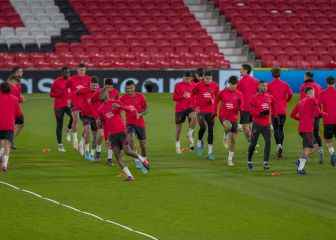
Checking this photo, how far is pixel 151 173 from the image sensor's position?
23.7m

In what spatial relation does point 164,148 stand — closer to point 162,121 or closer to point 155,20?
point 162,121

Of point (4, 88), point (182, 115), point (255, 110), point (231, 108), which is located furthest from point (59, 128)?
point (255, 110)

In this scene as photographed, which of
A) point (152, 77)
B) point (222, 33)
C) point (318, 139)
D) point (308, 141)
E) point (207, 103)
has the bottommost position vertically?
point (318, 139)

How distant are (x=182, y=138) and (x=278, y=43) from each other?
20.3m

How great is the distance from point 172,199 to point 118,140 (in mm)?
2773

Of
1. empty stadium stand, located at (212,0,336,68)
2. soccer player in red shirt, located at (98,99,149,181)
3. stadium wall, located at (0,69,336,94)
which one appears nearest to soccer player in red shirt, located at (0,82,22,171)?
soccer player in red shirt, located at (98,99,149,181)

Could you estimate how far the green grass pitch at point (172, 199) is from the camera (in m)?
16.6

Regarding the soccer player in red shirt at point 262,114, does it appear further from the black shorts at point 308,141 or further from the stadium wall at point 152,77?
the stadium wall at point 152,77

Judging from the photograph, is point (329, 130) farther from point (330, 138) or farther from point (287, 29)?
point (287, 29)

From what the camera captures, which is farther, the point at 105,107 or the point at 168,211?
the point at 105,107

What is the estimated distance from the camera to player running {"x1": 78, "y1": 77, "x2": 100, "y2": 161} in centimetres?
2567

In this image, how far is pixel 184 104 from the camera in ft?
92.3

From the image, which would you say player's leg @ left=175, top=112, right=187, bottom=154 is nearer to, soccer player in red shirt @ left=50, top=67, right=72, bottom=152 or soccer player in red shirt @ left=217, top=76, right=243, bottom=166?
soccer player in red shirt @ left=217, top=76, right=243, bottom=166

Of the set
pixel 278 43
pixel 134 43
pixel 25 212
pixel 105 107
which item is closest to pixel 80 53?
pixel 134 43
